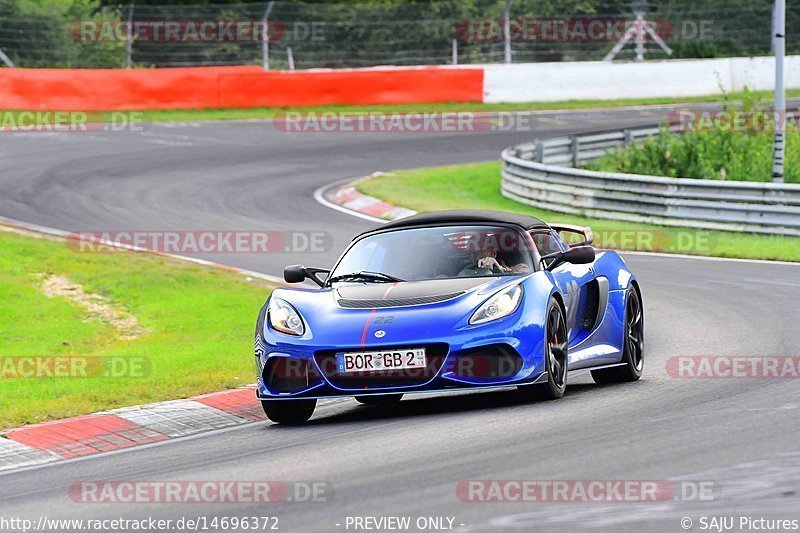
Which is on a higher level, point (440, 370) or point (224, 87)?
point (440, 370)

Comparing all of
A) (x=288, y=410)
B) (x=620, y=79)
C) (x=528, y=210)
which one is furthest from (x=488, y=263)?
(x=620, y=79)

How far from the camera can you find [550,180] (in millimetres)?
Result: 23969

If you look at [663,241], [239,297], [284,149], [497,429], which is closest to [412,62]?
[284,149]

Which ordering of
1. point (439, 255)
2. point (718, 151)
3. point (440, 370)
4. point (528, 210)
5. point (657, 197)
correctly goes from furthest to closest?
point (718, 151) → point (528, 210) → point (657, 197) → point (439, 255) → point (440, 370)

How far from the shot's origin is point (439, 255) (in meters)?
9.37

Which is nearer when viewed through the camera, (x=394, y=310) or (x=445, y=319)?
(x=445, y=319)

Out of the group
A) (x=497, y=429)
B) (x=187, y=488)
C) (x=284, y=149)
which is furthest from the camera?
(x=284, y=149)

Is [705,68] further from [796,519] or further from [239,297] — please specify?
[796,519]

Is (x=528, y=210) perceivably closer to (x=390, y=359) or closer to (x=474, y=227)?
(x=474, y=227)

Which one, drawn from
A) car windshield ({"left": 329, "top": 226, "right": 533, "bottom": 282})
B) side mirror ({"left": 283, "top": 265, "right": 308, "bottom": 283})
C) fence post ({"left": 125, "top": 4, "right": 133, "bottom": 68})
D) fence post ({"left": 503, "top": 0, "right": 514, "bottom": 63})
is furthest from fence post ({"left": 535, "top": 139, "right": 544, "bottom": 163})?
side mirror ({"left": 283, "top": 265, "right": 308, "bottom": 283})

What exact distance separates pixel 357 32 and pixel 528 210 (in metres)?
13.9

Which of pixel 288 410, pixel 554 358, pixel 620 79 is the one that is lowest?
pixel 620 79

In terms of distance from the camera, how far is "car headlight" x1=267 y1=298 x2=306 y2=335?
8.70 meters

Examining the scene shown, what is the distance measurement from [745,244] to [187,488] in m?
14.2
